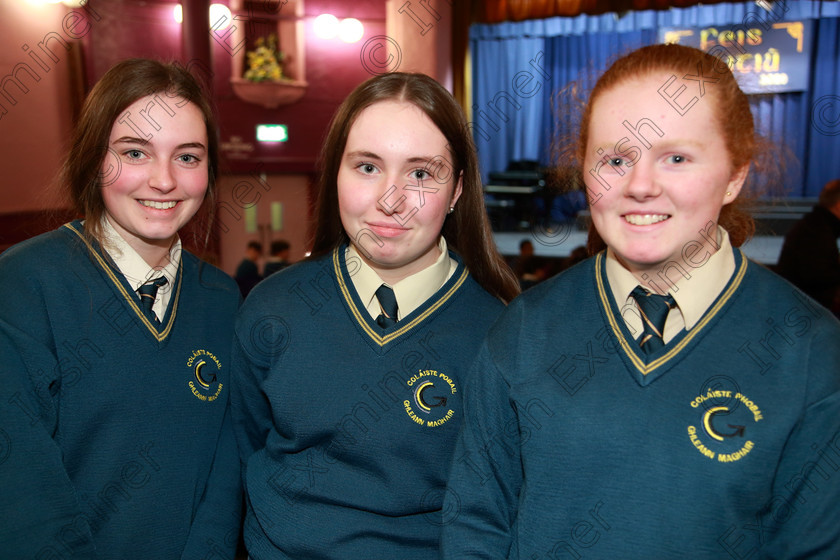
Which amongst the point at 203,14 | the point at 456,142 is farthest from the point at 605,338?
the point at 203,14

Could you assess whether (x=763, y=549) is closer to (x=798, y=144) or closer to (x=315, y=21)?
(x=315, y=21)

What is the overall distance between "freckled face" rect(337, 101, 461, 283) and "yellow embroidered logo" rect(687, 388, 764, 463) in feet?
2.01

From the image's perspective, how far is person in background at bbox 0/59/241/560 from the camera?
1256mm

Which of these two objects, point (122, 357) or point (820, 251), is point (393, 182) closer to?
point (122, 357)

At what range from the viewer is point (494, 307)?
149 centimetres

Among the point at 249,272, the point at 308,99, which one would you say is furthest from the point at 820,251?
the point at 308,99

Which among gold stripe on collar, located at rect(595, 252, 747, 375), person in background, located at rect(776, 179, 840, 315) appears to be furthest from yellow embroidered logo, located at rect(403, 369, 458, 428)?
person in background, located at rect(776, 179, 840, 315)

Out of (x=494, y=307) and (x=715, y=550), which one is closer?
(x=715, y=550)

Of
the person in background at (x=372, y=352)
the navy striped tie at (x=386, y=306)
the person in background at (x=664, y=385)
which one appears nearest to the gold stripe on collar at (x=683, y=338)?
the person in background at (x=664, y=385)

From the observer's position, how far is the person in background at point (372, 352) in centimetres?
133

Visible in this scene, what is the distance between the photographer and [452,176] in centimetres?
143

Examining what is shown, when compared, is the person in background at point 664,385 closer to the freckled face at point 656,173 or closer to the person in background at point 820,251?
the freckled face at point 656,173

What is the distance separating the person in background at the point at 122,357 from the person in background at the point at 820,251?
11.3 feet

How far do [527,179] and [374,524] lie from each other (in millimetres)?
7678
